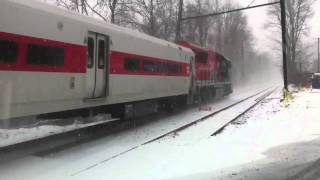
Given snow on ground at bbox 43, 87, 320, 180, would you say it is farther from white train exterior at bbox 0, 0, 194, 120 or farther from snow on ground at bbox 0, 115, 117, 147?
snow on ground at bbox 0, 115, 117, 147

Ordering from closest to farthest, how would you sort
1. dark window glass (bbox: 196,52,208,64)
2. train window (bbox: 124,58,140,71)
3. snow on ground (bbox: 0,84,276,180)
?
snow on ground (bbox: 0,84,276,180)
train window (bbox: 124,58,140,71)
dark window glass (bbox: 196,52,208,64)

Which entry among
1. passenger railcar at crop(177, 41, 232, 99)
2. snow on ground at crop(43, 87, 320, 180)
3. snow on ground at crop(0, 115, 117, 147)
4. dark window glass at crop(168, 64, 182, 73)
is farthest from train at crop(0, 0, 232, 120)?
passenger railcar at crop(177, 41, 232, 99)

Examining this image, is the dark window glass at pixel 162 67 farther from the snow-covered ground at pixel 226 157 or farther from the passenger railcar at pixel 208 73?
the passenger railcar at pixel 208 73

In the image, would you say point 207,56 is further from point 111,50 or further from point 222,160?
point 222,160

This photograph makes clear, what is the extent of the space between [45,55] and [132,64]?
17.5 feet

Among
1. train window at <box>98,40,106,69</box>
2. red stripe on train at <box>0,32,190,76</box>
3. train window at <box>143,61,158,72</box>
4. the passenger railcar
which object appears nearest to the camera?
red stripe on train at <box>0,32,190,76</box>

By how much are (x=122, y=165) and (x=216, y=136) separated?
480 cm

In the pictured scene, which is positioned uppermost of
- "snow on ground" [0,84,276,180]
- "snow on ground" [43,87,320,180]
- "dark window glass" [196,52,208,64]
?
"dark window glass" [196,52,208,64]

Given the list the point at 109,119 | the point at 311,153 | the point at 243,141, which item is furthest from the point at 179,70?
the point at 311,153

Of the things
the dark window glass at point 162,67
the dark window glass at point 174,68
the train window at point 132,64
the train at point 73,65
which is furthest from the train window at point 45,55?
the dark window glass at point 174,68

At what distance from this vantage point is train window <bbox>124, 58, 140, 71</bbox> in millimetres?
15570

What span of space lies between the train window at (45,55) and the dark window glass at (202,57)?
17930 mm

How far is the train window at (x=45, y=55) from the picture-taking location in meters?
10.6

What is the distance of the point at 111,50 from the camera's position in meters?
14.4
